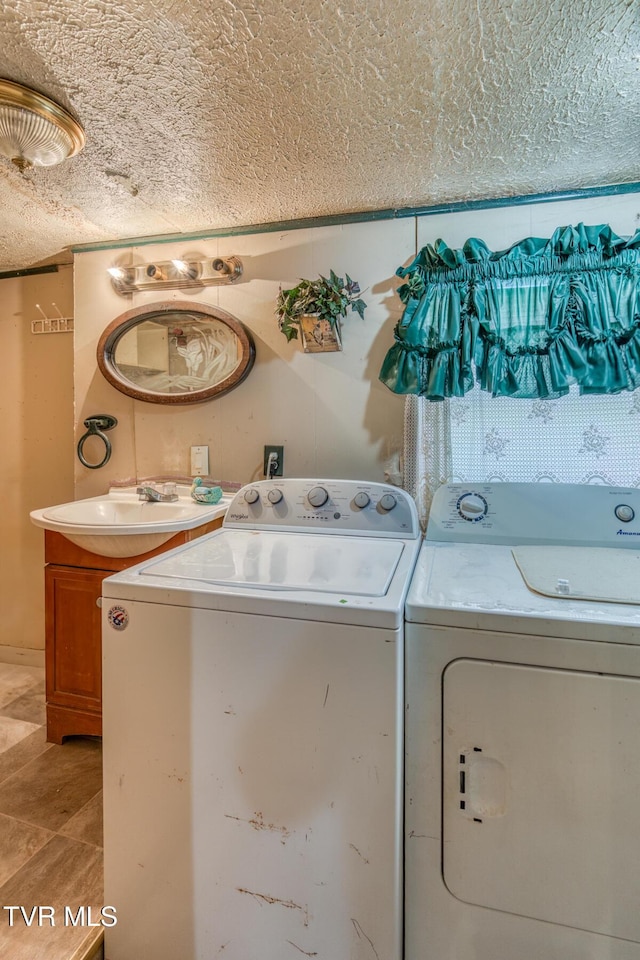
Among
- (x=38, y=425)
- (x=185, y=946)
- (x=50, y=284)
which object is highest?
(x=50, y=284)

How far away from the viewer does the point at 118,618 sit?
40.5 inches

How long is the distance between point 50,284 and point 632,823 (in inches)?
122

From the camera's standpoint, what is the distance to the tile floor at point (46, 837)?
1.15 metres

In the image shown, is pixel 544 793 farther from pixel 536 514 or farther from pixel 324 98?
pixel 324 98

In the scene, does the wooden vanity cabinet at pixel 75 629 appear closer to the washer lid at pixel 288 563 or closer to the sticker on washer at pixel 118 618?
the washer lid at pixel 288 563

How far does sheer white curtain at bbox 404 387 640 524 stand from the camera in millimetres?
1555

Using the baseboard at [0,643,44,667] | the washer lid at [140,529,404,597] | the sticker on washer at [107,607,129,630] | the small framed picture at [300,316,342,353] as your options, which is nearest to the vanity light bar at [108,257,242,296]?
the small framed picture at [300,316,342,353]

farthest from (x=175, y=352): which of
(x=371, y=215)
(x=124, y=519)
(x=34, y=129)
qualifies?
(x=371, y=215)

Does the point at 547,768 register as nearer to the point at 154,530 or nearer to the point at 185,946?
the point at 185,946

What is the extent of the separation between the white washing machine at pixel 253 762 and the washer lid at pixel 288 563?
1cm

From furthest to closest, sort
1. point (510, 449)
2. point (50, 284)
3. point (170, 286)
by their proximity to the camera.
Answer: point (50, 284)
point (170, 286)
point (510, 449)

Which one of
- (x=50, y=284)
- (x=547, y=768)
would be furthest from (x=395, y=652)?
(x=50, y=284)

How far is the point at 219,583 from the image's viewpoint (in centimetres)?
103

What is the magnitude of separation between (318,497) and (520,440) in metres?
0.78
